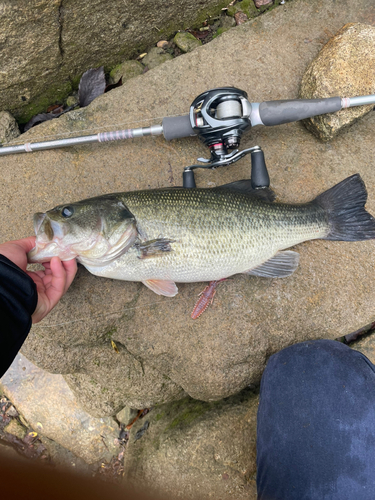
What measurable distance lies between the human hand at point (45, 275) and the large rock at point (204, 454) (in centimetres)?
182

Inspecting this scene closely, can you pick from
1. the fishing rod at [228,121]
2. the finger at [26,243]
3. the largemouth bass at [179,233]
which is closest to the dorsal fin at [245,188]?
the largemouth bass at [179,233]

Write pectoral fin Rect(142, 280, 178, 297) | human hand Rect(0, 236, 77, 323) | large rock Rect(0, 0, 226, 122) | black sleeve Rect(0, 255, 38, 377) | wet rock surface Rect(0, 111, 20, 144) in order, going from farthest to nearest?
wet rock surface Rect(0, 111, 20, 144), large rock Rect(0, 0, 226, 122), pectoral fin Rect(142, 280, 178, 297), human hand Rect(0, 236, 77, 323), black sleeve Rect(0, 255, 38, 377)

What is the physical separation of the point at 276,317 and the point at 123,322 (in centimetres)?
140

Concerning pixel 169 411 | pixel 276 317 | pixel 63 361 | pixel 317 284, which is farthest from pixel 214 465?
pixel 317 284

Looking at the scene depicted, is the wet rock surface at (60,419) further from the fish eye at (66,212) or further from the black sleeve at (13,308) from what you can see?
the fish eye at (66,212)

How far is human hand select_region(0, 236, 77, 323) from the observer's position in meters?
2.44

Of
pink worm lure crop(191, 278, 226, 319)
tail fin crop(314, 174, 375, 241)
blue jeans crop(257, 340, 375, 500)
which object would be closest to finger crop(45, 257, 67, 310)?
pink worm lure crop(191, 278, 226, 319)

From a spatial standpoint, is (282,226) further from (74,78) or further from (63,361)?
(74,78)

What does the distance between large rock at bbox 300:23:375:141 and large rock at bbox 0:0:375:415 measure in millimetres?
351

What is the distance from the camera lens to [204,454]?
3.01m

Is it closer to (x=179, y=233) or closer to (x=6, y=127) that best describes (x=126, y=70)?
(x=6, y=127)

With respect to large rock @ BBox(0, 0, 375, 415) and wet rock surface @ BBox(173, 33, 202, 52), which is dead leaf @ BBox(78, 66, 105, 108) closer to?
large rock @ BBox(0, 0, 375, 415)

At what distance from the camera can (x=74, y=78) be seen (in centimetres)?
364

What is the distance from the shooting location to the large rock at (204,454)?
116 inches
